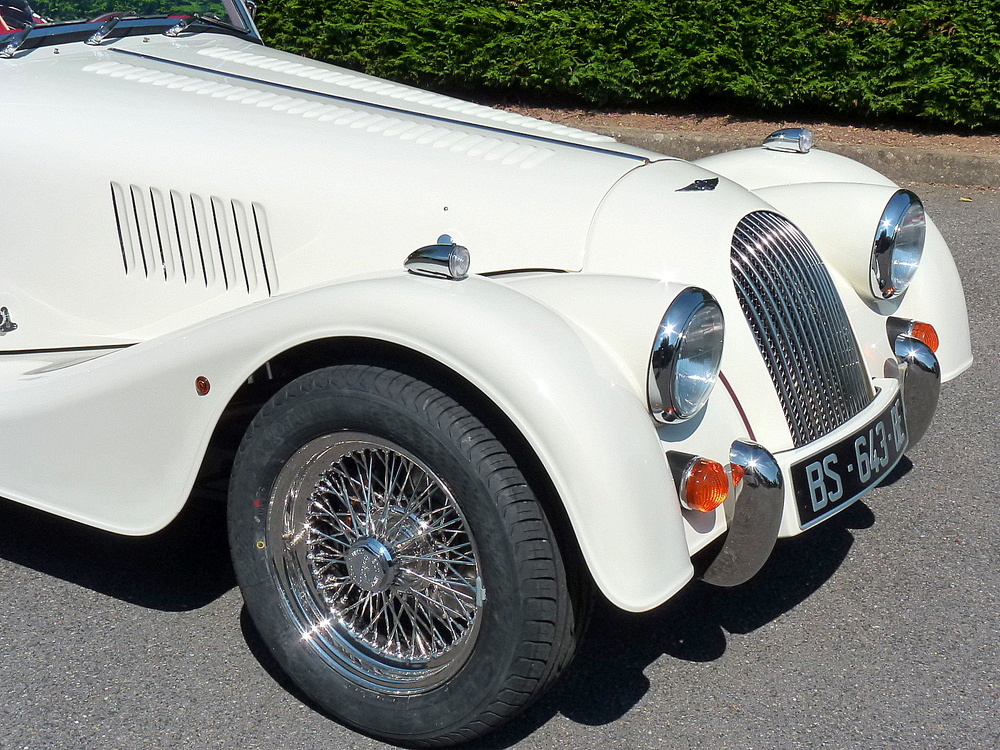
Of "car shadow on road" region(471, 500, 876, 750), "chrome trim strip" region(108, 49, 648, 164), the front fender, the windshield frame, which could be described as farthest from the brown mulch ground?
the front fender

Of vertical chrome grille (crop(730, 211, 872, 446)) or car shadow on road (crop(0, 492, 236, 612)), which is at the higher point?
vertical chrome grille (crop(730, 211, 872, 446))

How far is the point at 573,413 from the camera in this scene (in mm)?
2141

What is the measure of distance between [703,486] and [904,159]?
5.62m

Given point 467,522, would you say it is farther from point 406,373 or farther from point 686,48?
point 686,48

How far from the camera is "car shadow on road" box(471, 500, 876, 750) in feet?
8.55

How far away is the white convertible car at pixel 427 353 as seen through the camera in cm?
224

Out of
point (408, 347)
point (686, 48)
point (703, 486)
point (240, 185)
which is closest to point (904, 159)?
point (686, 48)

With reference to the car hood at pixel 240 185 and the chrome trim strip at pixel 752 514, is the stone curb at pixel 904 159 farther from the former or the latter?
the chrome trim strip at pixel 752 514

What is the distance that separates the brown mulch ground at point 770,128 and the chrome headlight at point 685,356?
18.2 feet

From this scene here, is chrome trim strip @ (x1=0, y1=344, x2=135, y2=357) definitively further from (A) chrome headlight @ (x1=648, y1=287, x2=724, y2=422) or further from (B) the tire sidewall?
(A) chrome headlight @ (x1=648, y1=287, x2=724, y2=422)

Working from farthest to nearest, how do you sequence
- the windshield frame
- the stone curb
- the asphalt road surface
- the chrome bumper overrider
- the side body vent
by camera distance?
the stone curb, the windshield frame, the side body vent, the asphalt road surface, the chrome bumper overrider

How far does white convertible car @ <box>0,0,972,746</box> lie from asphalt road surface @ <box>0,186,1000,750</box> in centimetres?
28

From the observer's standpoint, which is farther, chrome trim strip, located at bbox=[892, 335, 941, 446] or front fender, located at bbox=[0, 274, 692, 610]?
chrome trim strip, located at bbox=[892, 335, 941, 446]

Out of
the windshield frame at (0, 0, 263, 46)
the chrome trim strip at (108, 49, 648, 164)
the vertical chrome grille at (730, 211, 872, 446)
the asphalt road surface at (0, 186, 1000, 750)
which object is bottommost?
the asphalt road surface at (0, 186, 1000, 750)
